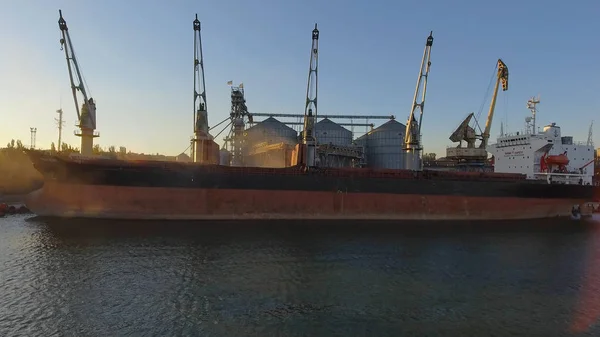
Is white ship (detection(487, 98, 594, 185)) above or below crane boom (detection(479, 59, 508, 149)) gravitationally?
below

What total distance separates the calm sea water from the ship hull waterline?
2.78 meters

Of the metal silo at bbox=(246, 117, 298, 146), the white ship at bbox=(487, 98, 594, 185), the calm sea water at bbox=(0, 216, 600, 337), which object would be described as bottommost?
the calm sea water at bbox=(0, 216, 600, 337)

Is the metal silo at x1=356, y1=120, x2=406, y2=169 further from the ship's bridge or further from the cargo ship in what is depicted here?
the cargo ship

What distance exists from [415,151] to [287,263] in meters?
23.6

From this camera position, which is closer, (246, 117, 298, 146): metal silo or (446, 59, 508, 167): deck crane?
(446, 59, 508, 167): deck crane

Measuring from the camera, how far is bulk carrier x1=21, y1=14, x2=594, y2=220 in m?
20.9

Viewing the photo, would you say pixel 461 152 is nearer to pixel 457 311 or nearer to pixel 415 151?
pixel 415 151

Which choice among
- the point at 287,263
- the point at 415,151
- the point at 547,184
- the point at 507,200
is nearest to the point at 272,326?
the point at 287,263

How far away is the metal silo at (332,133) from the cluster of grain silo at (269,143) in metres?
4.53

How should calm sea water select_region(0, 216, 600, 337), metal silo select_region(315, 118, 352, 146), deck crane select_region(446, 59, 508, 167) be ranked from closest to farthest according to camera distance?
1. calm sea water select_region(0, 216, 600, 337)
2. deck crane select_region(446, 59, 508, 167)
3. metal silo select_region(315, 118, 352, 146)

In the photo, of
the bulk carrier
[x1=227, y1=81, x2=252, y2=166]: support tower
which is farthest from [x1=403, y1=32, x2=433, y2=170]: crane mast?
[x1=227, y1=81, x2=252, y2=166]: support tower

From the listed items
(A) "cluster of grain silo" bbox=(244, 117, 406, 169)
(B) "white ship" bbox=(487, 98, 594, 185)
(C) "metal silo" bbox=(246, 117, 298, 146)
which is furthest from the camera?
(C) "metal silo" bbox=(246, 117, 298, 146)

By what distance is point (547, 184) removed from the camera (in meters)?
24.9

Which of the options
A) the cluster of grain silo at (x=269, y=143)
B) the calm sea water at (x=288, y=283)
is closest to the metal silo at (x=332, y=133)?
the cluster of grain silo at (x=269, y=143)
